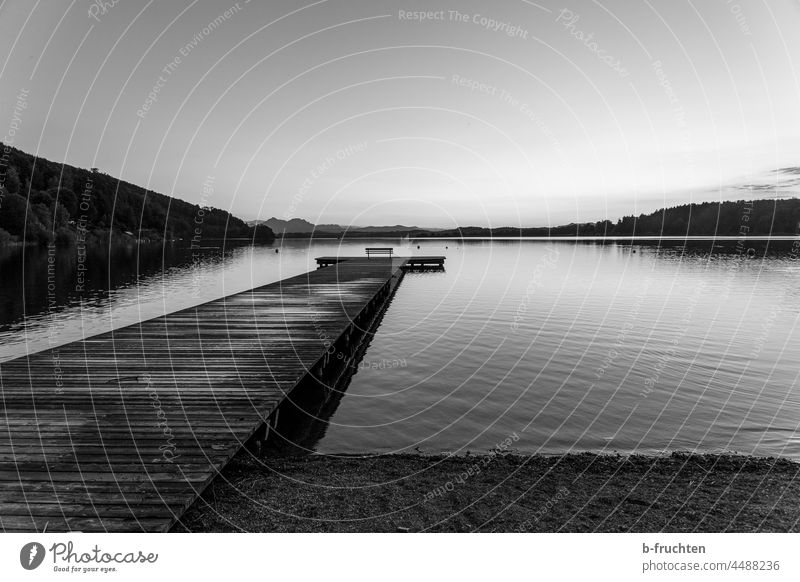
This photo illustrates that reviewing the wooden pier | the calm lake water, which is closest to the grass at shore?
the wooden pier

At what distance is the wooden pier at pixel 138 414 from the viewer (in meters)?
4.96

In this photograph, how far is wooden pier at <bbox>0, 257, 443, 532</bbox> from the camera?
4.96 metres

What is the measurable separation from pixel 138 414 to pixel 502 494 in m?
6.29

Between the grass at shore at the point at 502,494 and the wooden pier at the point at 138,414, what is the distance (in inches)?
35.6

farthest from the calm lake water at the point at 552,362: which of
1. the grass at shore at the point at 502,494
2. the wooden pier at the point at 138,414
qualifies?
the wooden pier at the point at 138,414

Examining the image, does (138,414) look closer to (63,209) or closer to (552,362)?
(552,362)

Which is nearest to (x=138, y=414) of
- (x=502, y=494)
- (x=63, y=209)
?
(x=502, y=494)

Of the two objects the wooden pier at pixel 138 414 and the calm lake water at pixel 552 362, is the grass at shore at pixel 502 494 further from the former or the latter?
the calm lake water at pixel 552 362

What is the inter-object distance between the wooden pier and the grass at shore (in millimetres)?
905

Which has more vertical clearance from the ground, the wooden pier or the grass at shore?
the wooden pier

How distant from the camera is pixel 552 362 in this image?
56.0ft

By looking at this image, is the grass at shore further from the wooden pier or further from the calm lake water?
the calm lake water
